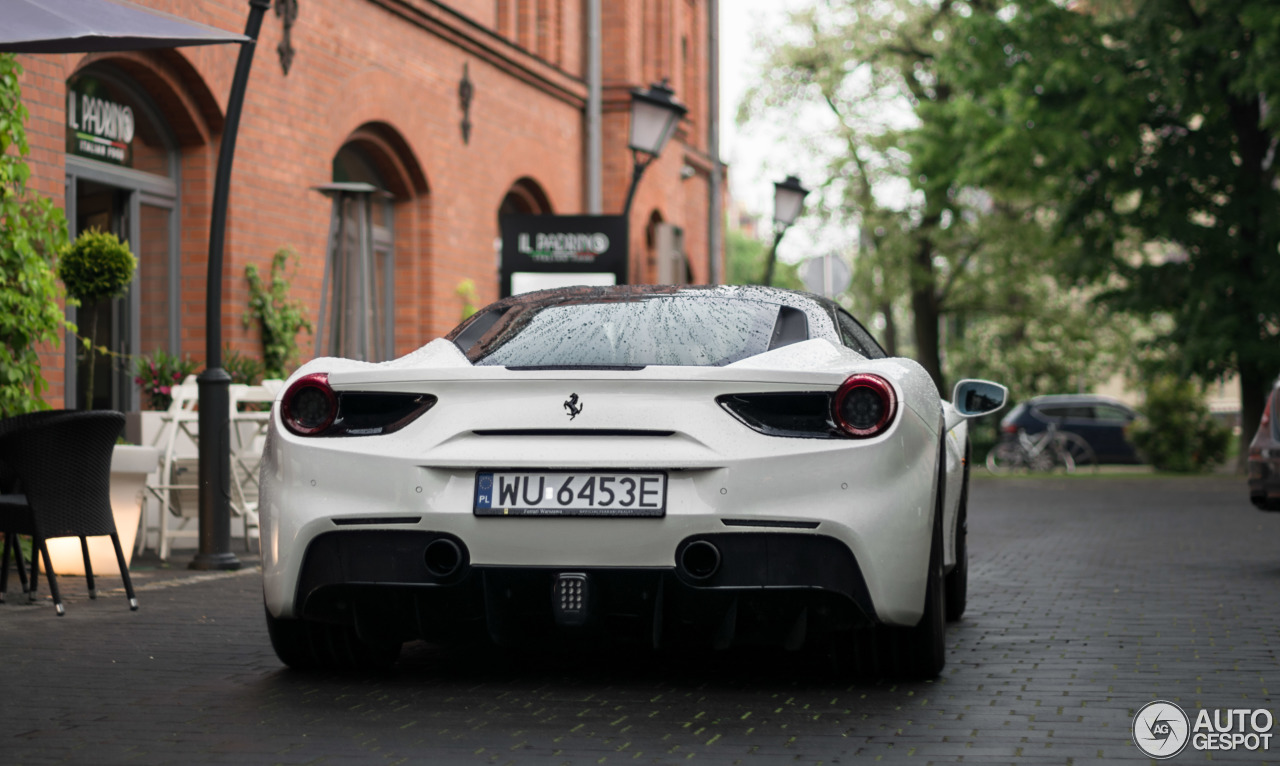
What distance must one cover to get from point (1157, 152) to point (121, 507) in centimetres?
1937


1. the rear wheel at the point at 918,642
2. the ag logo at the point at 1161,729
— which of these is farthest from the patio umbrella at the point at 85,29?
the ag logo at the point at 1161,729

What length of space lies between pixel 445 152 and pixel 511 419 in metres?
13.8

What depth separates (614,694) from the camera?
541 cm

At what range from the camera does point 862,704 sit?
17.1 ft

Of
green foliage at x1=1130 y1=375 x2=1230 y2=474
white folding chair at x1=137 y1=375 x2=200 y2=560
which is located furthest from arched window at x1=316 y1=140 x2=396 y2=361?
green foliage at x1=1130 y1=375 x2=1230 y2=474

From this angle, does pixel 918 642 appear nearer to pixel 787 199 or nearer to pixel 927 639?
pixel 927 639

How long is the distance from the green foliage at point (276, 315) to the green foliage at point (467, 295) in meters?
4.17

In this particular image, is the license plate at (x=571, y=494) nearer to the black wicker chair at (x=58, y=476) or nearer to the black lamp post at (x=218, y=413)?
the black wicker chair at (x=58, y=476)

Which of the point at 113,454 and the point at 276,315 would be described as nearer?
the point at 113,454

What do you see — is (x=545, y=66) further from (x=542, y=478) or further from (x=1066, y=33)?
(x=542, y=478)

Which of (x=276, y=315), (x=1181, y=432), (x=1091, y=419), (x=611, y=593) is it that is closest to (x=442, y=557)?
(x=611, y=593)

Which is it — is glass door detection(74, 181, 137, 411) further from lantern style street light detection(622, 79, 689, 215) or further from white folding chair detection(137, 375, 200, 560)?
lantern style street light detection(622, 79, 689, 215)

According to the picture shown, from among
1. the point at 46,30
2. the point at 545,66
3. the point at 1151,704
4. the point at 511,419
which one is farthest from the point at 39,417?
the point at 545,66

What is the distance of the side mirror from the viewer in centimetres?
701
